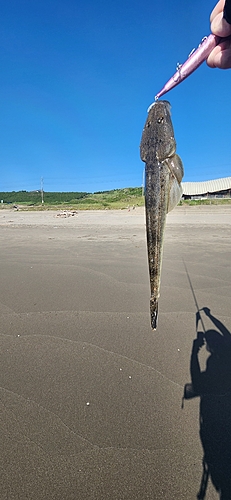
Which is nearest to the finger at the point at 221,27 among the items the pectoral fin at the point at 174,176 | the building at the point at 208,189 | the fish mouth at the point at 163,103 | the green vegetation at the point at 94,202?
the fish mouth at the point at 163,103

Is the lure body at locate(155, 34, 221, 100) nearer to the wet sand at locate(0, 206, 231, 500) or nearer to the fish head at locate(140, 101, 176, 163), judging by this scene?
the fish head at locate(140, 101, 176, 163)

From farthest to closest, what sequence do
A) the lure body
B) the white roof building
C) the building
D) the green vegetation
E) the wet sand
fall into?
the white roof building → the building → the green vegetation → the wet sand → the lure body

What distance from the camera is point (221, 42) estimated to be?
1.52 metres

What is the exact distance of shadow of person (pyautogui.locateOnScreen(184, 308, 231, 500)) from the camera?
6.15ft

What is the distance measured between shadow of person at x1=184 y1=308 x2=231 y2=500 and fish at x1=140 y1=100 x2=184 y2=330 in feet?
5.35

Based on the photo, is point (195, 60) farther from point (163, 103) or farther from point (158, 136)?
point (158, 136)

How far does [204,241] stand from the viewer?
31.5ft

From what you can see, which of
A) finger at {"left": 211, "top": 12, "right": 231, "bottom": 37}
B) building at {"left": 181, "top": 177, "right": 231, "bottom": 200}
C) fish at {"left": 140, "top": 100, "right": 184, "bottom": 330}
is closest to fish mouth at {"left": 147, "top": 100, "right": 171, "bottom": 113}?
fish at {"left": 140, "top": 100, "right": 184, "bottom": 330}

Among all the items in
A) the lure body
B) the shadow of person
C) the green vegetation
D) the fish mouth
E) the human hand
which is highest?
the green vegetation

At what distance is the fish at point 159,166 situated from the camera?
141 cm

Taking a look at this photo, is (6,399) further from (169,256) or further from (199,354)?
(169,256)

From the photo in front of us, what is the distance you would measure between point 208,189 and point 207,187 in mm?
876

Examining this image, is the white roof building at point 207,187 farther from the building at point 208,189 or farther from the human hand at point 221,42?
the human hand at point 221,42

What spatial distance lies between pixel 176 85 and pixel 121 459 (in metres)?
2.41
